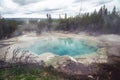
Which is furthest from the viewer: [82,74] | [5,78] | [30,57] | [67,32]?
[67,32]

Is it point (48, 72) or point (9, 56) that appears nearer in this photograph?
point (48, 72)

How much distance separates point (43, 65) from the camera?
52.9ft

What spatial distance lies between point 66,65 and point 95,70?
254cm

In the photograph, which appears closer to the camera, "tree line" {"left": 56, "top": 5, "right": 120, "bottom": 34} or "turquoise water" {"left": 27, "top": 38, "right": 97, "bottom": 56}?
"turquoise water" {"left": 27, "top": 38, "right": 97, "bottom": 56}

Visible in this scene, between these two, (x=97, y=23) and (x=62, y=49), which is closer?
(x=62, y=49)

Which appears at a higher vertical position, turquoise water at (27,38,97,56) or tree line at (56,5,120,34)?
tree line at (56,5,120,34)

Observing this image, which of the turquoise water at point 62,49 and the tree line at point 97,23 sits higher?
the tree line at point 97,23

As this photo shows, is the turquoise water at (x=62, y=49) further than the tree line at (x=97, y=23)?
No

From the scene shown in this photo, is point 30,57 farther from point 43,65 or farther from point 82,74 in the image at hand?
point 82,74

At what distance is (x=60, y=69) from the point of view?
50.2ft

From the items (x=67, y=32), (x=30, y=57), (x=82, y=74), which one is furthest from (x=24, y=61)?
(x=67, y=32)

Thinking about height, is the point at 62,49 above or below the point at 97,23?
below

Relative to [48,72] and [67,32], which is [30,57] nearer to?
[48,72]

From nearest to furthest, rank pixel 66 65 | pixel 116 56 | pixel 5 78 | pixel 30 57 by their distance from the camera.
Answer: pixel 5 78
pixel 66 65
pixel 30 57
pixel 116 56
